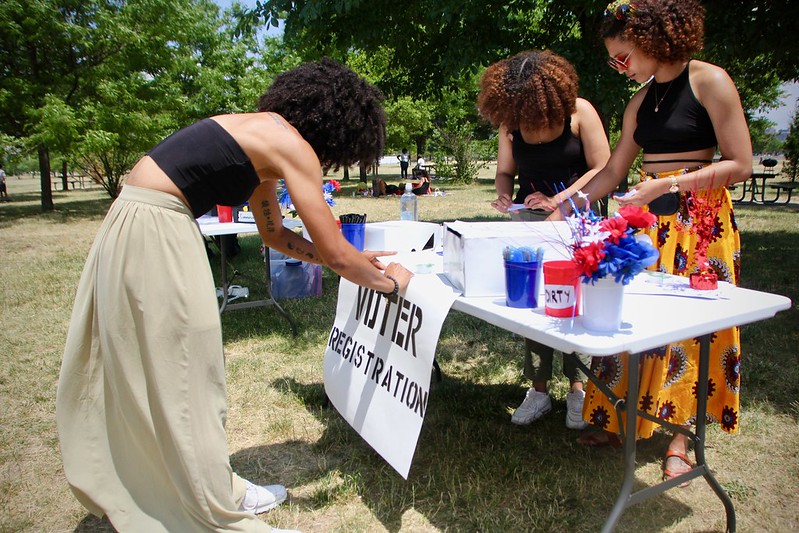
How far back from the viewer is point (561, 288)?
168 cm

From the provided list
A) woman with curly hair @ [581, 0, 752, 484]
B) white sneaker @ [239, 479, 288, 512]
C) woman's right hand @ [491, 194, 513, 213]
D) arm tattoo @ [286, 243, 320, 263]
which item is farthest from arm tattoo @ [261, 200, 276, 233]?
woman with curly hair @ [581, 0, 752, 484]

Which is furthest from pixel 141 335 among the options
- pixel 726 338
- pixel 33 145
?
pixel 33 145

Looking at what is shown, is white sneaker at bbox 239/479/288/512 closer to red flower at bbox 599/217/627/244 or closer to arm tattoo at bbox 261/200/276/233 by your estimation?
arm tattoo at bbox 261/200/276/233

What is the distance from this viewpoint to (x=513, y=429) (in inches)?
113

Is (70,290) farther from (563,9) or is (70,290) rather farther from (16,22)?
(16,22)

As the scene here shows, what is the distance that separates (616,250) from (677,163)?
0.97 metres

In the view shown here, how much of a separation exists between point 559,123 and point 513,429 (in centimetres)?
153

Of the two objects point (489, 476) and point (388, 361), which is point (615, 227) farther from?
point (489, 476)

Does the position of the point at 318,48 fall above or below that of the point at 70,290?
above

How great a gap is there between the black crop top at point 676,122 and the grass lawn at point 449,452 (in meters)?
1.41

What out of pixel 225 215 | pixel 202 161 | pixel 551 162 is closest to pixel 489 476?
pixel 551 162

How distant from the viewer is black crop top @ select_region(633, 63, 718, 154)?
7.06ft

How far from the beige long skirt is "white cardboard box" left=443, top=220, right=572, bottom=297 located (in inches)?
33.5

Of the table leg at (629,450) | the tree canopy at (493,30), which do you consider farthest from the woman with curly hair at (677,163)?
the tree canopy at (493,30)
